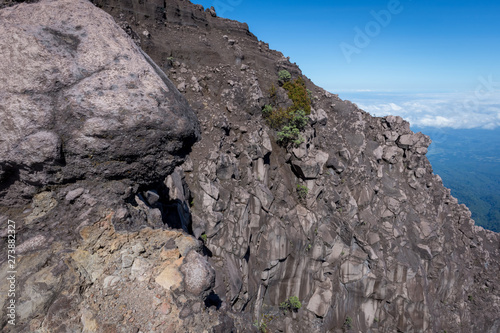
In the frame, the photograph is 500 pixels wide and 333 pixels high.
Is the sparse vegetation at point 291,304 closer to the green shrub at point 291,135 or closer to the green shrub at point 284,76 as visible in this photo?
the green shrub at point 291,135

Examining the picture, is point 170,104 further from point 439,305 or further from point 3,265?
point 439,305

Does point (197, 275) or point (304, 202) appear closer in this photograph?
point (197, 275)

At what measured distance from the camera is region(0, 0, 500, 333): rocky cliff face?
21.0ft

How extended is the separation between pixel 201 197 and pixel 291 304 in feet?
46.0

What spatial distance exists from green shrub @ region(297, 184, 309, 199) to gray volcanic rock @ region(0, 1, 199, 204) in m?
19.5

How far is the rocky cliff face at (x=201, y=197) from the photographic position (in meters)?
6.41

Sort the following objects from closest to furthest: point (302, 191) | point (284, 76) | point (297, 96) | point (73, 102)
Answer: point (73, 102), point (302, 191), point (297, 96), point (284, 76)

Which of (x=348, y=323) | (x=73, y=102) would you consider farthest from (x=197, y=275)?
(x=348, y=323)

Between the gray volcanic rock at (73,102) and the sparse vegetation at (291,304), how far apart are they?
21381mm

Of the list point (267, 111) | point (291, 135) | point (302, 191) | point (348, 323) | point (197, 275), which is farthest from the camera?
point (267, 111)

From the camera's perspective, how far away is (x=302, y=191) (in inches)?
1003

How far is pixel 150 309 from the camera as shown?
232 inches

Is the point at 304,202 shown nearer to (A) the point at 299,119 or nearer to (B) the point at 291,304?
(A) the point at 299,119

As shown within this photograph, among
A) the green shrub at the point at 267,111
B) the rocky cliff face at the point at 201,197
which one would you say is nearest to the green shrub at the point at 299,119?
the rocky cliff face at the point at 201,197
